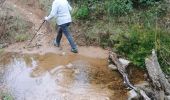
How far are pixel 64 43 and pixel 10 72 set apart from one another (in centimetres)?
208

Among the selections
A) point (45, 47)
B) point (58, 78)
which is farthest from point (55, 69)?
point (45, 47)

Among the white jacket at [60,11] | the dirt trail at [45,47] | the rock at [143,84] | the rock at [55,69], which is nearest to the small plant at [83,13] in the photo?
the dirt trail at [45,47]

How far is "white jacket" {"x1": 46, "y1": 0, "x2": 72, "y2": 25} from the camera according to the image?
10109mm

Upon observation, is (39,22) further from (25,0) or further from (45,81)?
(45,81)

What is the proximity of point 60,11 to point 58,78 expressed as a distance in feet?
6.13

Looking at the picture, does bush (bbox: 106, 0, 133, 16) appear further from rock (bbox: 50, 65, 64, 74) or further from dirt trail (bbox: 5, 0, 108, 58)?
rock (bbox: 50, 65, 64, 74)

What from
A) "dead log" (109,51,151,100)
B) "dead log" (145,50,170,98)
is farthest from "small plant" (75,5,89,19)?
"dead log" (145,50,170,98)

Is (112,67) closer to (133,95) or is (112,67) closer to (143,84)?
(143,84)

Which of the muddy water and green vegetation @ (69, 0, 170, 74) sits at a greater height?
green vegetation @ (69, 0, 170, 74)

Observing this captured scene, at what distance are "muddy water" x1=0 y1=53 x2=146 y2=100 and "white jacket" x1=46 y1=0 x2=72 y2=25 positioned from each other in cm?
96

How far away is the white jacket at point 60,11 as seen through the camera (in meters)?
10.1

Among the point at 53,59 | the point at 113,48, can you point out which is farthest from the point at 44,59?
the point at 113,48

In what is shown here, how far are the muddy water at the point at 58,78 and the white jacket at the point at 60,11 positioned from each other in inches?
37.6

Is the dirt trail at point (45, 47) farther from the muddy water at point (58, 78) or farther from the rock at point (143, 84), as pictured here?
the rock at point (143, 84)
